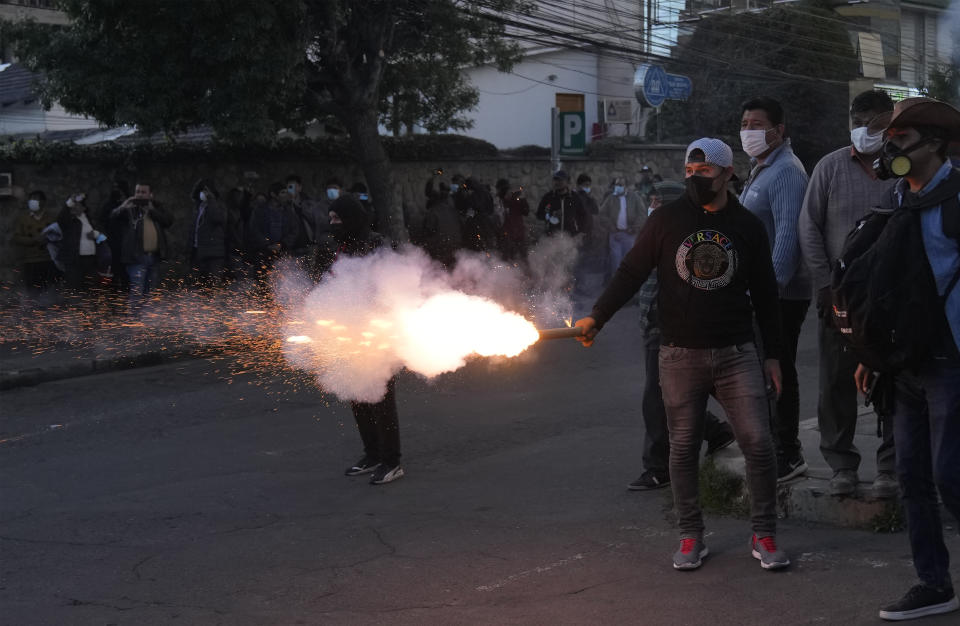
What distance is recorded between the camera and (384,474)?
707 cm

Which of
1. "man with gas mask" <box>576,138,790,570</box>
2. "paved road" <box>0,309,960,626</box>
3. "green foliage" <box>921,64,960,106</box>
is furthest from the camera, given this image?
"green foliage" <box>921,64,960,106</box>

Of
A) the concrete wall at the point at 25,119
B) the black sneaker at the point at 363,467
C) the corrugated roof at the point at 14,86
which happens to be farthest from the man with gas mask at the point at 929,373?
the concrete wall at the point at 25,119

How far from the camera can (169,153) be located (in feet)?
58.8

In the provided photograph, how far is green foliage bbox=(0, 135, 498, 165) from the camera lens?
54.6ft

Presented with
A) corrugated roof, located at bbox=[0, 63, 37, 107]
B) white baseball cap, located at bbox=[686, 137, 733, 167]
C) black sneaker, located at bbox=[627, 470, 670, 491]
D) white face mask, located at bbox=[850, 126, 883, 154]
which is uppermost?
corrugated roof, located at bbox=[0, 63, 37, 107]

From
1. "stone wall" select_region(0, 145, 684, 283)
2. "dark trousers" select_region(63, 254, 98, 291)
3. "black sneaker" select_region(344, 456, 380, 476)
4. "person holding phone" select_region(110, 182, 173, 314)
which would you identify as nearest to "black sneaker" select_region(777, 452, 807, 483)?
"black sneaker" select_region(344, 456, 380, 476)

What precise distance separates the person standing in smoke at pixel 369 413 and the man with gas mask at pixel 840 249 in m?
2.76

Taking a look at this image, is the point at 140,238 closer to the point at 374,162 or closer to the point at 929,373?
the point at 374,162

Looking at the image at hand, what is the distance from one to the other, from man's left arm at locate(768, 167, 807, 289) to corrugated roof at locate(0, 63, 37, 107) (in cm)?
3002

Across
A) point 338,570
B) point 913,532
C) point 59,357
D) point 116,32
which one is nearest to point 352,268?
point 338,570

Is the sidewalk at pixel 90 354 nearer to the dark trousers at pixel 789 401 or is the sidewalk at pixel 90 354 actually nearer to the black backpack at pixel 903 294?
the dark trousers at pixel 789 401

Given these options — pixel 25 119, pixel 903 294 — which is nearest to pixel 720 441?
pixel 903 294

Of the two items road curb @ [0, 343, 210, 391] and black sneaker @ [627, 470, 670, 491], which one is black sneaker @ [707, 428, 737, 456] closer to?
black sneaker @ [627, 470, 670, 491]

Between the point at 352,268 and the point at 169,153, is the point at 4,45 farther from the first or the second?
the point at 352,268
